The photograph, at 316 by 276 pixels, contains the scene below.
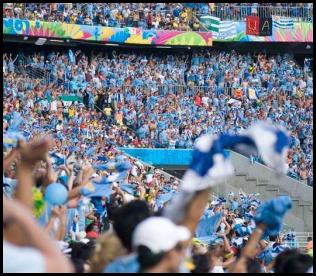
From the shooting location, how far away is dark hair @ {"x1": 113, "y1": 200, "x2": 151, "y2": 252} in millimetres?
4883

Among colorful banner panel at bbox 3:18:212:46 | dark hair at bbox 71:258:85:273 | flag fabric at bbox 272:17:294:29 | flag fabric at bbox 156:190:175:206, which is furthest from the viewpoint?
flag fabric at bbox 272:17:294:29

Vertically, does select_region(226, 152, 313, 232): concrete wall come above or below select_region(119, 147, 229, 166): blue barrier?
below

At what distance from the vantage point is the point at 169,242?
14.1 ft

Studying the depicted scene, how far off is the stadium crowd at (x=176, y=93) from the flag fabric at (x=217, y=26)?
75 centimetres

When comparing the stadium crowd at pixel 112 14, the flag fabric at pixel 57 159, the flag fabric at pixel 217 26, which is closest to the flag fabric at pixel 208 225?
the flag fabric at pixel 57 159

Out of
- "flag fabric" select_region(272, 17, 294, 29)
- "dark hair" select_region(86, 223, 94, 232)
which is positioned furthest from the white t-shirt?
"flag fabric" select_region(272, 17, 294, 29)

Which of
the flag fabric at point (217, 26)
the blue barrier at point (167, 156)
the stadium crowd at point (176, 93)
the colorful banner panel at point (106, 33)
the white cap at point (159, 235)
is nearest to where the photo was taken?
the white cap at point (159, 235)

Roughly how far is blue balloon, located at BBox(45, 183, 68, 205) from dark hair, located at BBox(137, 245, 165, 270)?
1.94 m

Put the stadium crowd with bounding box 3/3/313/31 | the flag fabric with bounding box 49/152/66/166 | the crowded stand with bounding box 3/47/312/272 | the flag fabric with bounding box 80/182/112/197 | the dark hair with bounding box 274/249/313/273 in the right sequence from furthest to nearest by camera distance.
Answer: the stadium crowd with bounding box 3/3/313/31
the flag fabric with bounding box 49/152/66/166
the flag fabric with bounding box 80/182/112/197
the dark hair with bounding box 274/249/313/273
the crowded stand with bounding box 3/47/312/272

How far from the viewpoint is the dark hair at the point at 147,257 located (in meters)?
4.34

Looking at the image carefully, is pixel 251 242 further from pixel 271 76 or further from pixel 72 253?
pixel 271 76

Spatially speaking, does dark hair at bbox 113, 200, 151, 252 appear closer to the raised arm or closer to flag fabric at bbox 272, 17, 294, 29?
the raised arm

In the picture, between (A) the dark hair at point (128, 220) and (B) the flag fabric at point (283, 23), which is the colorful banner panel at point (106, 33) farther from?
(A) the dark hair at point (128, 220)

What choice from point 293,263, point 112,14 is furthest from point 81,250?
point 112,14
